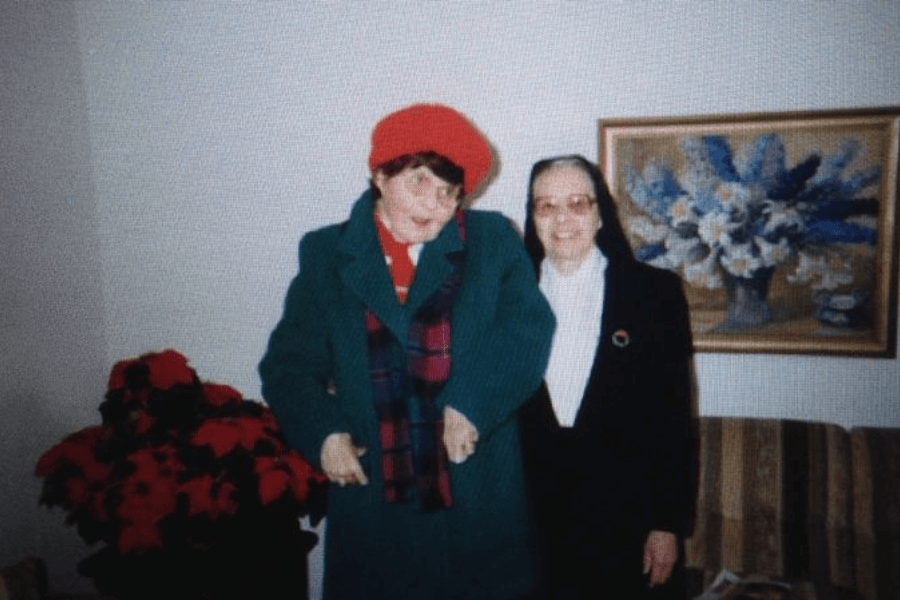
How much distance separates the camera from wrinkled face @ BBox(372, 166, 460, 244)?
3.59ft

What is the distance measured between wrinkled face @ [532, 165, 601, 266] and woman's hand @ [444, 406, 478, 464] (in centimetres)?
45

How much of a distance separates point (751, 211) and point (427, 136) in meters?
1.01

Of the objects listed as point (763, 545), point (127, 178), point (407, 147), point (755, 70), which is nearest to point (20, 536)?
point (127, 178)

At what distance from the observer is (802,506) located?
147 cm

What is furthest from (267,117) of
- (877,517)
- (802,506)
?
(877,517)

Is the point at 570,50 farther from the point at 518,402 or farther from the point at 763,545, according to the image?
the point at 763,545

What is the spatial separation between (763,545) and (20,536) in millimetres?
1962

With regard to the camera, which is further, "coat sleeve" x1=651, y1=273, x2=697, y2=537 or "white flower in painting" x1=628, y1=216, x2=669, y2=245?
"white flower in painting" x1=628, y1=216, x2=669, y2=245

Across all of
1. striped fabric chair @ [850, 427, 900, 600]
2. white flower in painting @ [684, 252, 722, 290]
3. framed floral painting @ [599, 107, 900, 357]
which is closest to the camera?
striped fabric chair @ [850, 427, 900, 600]

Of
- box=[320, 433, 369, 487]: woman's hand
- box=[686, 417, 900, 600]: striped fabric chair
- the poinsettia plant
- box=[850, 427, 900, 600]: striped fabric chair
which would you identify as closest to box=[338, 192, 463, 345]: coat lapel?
box=[320, 433, 369, 487]: woman's hand

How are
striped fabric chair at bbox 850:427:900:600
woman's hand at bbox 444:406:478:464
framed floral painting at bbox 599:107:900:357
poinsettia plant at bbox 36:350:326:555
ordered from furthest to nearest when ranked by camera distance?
framed floral painting at bbox 599:107:900:357, striped fabric chair at bbox 850:427:900:600, poinsettia plant at bbox 36:350:326:555, woman's hand at bbox 444:406:478:464

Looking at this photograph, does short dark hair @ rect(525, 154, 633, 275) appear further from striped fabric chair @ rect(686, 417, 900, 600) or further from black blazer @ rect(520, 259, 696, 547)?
striped fabric chair @ rect(686, 417, 900, 600)

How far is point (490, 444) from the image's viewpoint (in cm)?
116

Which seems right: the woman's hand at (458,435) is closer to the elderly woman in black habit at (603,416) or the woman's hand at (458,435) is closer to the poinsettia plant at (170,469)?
the elderly woman in black habit at (603,416)
